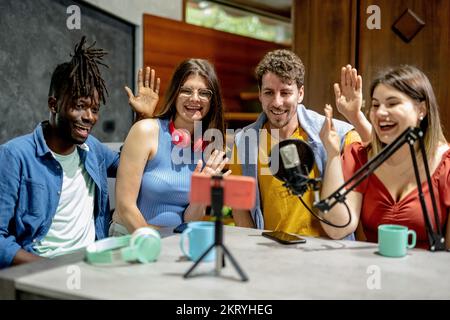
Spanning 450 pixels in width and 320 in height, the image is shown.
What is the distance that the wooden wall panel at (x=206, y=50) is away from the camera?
393 centimetres

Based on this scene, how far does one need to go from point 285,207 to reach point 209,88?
57 centimetres

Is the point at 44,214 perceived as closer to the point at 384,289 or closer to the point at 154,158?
the point at 154,158

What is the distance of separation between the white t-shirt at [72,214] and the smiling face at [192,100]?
1.47 feet

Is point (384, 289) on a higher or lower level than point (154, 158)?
lower

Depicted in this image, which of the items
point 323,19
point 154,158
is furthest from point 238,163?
point 323,19

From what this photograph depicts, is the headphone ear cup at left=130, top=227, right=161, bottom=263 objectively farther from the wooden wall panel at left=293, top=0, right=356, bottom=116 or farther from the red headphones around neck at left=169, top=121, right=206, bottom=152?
the wooden wall panel at left=293, top=0, right=356, bottom=116

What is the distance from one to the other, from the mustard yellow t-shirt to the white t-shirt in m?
0.63

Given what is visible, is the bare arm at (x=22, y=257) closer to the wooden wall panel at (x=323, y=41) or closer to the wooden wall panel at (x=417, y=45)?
the wooden wall panel at (x=323, y=41)

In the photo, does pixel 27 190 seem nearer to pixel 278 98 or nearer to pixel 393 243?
pixel 278 98

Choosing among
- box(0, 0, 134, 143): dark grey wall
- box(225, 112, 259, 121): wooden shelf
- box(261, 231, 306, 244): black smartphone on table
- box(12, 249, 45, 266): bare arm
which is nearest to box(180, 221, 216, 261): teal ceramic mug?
box(261, 231, 306, 244): black smartphone on table

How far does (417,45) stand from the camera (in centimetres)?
288

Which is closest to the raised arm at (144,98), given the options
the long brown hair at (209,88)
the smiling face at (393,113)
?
the long brown hair at (209,88)
